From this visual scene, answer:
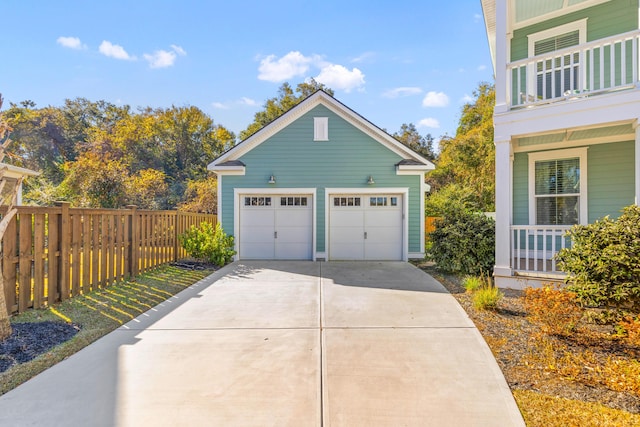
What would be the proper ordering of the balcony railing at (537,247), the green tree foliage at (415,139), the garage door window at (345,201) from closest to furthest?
1. the balcony railing at (537,247)
2. the garage door window at (345,201)
3. the green tree foliage at (415,139)

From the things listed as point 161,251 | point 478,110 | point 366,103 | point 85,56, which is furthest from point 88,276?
point 478,110

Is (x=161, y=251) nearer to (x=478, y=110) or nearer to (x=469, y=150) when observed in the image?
(x=469, y=150)

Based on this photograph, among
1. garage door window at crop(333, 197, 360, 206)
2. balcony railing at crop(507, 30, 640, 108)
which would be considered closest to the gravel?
garage door window at crop(333, 197, 360, 206)

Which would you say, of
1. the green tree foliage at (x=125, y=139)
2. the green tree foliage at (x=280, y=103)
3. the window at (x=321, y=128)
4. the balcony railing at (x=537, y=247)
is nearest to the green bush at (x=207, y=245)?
the window at (x=321, y=128)

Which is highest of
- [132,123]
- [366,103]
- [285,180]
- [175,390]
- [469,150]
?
[132,123]

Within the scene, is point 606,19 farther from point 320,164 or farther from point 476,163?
point 476,163

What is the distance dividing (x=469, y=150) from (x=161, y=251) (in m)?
18.8

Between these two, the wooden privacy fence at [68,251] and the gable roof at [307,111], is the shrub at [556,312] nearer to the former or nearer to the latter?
the gable roof at [307,111]

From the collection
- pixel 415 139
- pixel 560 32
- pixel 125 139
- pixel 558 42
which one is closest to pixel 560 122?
pixel 558 42

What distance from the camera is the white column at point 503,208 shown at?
653 centimetres

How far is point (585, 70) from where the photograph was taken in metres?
6.24

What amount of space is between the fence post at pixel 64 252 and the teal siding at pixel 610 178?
11239mm

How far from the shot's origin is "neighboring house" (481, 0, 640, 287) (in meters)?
5.93

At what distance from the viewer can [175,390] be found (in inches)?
118
